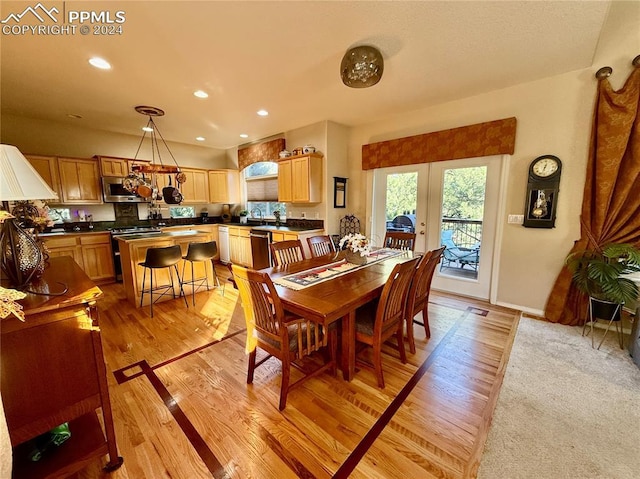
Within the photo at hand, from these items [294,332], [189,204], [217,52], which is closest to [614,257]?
[294,332]

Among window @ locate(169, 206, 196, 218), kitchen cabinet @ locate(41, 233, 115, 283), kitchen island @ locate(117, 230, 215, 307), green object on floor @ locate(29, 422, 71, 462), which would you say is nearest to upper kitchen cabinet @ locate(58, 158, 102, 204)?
kitchen cabinet @ locate(41, 233, 115, 283)

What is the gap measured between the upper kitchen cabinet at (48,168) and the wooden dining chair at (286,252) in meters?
4.13

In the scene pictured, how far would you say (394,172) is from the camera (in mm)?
4188

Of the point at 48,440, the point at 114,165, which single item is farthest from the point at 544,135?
the point at 114,165

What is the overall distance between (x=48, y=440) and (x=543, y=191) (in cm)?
454

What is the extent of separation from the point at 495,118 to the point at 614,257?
1938mm

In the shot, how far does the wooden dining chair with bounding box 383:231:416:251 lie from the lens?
3.38 metres

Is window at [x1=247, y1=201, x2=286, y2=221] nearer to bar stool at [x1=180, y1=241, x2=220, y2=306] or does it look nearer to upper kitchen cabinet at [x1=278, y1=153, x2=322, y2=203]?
upper kitchen cabinet at [x1=278, y1=153, x2=322, y2=203]

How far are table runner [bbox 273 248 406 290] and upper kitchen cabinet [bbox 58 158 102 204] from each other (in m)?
4.50

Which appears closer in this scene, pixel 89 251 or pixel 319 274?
pixel 319 274

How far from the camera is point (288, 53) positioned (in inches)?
91.7

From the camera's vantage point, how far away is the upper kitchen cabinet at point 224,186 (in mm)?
6062

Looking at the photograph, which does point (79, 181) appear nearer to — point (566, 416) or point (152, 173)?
point (152, 173)

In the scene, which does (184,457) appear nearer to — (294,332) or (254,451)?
(254,451)
